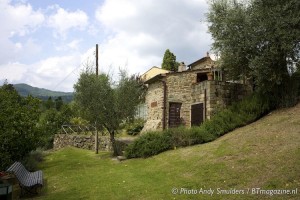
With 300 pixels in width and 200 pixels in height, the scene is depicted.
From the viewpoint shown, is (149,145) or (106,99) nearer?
(149,145)

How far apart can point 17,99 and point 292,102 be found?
15.0m

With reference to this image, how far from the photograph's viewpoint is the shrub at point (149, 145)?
1542 centimetres

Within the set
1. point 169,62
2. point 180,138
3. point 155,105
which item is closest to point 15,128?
point 180,138

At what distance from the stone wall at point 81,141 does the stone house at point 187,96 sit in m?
3.73

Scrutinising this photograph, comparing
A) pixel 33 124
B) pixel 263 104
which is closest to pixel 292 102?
pixel 263 104

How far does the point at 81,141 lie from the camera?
27.5 meters

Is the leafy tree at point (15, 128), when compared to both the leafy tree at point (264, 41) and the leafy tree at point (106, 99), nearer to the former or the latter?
the leafy tree at point (106, 99)

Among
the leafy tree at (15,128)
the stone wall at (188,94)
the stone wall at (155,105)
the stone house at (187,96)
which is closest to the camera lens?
the leafy tree at (15,128)

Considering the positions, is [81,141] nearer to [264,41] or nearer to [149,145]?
[149,145]

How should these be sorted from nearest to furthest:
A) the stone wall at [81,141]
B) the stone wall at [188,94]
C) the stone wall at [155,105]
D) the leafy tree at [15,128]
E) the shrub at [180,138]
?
the leafy tree at [15,128] < the shrub at [180,138] < the stone wall at [188,94] < the stone wall at [155,105] < the stone wall at [81,141]

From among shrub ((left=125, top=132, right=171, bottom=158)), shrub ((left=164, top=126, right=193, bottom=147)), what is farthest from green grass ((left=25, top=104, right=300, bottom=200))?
shrub ((left=164, top=126, right=193, bottom=147))

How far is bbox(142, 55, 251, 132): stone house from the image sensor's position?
19.1 meters

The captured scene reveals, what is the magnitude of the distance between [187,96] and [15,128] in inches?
517

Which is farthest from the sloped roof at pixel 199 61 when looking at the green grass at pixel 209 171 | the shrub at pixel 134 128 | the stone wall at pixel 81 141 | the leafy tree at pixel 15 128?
the leafy tree at pixel 15 128
